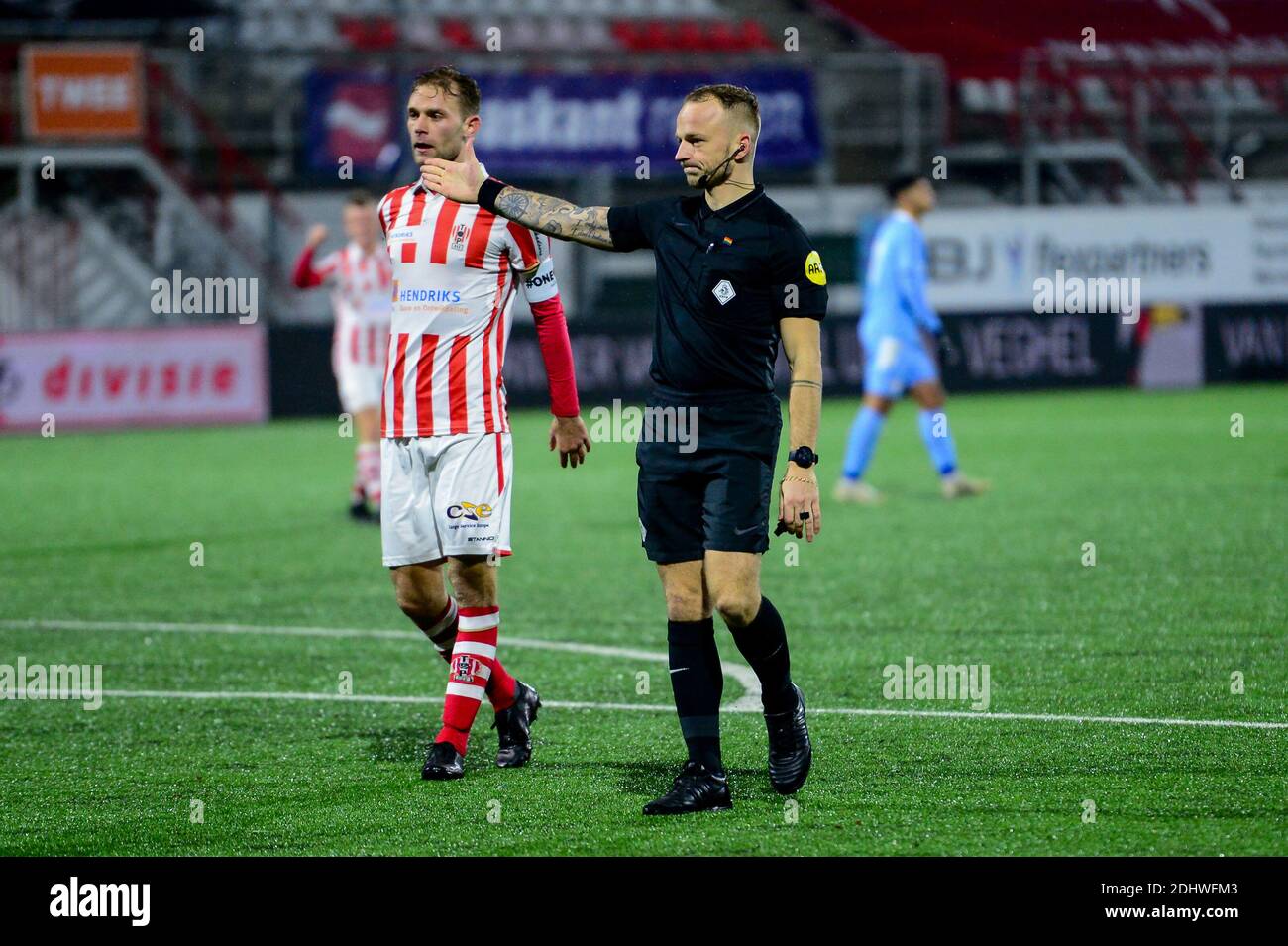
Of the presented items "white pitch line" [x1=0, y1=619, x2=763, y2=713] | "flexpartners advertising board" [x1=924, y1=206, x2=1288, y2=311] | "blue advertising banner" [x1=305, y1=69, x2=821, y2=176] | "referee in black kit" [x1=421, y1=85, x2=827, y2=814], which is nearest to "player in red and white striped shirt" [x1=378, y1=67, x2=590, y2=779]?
"referee in black kit" [x1=421, y1=85, x2=827, y2=814]

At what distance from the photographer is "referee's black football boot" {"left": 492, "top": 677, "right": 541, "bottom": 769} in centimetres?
600

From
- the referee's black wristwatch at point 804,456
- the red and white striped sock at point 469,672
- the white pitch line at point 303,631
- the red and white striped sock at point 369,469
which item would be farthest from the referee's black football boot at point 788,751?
the red and white striped sock at point 369,469

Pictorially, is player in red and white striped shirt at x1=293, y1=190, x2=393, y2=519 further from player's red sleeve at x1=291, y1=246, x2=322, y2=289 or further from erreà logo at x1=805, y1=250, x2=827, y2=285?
erreà logo at x1=805, y1=250, x2=827, y2=285

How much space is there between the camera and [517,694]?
6.17 meters

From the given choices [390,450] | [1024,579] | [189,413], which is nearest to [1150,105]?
[189,413]

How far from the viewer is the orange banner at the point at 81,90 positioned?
81.8 feet

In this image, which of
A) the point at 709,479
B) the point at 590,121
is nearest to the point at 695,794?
the point at 709,479

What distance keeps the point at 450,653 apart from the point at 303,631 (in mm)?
2570

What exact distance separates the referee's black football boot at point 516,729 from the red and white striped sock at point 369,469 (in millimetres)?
7049

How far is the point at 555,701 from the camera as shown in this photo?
7.07m

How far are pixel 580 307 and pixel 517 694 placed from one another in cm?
2065

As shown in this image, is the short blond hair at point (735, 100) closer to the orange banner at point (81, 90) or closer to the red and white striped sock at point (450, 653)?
the red and white striped sock at point (450, 653)

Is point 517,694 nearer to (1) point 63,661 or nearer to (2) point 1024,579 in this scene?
(1) point 63,661

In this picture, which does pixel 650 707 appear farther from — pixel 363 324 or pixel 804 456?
pixel 363 324
